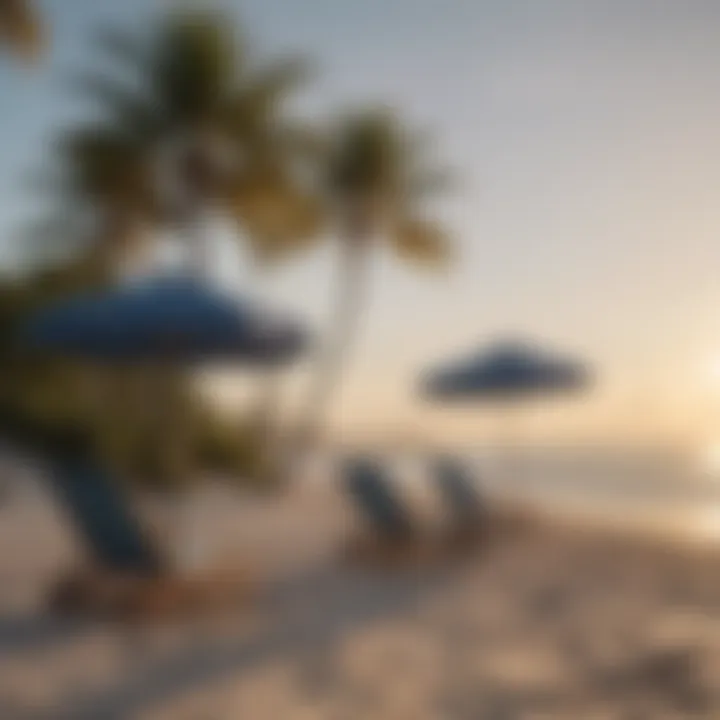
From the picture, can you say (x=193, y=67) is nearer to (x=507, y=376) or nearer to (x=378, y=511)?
(x=507, y=376)

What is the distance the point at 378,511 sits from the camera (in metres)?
6.59

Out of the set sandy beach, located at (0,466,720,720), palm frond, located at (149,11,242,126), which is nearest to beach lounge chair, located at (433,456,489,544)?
sandy beach, located at (0,466,720,720)

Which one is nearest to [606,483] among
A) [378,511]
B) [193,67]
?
[378,511]

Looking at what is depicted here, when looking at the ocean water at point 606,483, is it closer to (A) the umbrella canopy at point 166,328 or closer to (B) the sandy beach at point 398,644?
(B) the sandy beach at point 398,644

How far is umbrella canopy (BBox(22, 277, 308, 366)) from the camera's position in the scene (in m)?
4.70

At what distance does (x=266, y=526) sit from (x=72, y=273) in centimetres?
388

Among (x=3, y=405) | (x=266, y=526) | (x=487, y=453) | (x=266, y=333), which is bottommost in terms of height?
(x=266, y=333)

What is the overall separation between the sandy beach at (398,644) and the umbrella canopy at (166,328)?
1344 millimetres

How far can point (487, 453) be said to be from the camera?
9.83m

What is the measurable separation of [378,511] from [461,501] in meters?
0.89

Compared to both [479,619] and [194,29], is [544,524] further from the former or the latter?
[194,29]

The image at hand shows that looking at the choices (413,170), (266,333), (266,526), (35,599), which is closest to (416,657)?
(266,333)

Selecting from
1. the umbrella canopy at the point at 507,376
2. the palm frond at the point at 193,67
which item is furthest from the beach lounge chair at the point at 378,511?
the palm frond at the point at 193,67

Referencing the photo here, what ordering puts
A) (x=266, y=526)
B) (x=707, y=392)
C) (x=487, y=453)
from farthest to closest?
1. (x=487, y=453)
2. (x=266, y=526)
3. (x=707, y=392)
